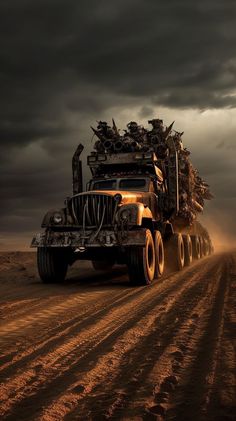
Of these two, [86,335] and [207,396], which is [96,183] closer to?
[86,335]

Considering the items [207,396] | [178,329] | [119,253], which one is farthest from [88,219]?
[207,396]

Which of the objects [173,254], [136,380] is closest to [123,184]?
[173,254]

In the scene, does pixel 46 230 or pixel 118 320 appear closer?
pixel 118 320

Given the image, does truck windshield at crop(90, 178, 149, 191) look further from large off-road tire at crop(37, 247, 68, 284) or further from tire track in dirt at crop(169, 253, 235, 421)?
tire track in dirt at crop(169, 253, 235, 421)

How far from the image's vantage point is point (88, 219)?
1071cm

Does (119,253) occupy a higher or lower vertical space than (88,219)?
lower

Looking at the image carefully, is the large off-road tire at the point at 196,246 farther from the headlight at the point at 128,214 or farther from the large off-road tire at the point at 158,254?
the headlight at the point at 128,214

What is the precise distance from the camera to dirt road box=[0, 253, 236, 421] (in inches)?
119

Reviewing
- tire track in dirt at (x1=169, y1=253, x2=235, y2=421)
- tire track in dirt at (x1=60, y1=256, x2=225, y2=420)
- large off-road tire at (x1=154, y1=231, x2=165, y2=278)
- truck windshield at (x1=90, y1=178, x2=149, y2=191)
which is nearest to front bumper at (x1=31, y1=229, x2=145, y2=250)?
large off-road tire at (x1=154, y1=231, x2=165, y2=278)

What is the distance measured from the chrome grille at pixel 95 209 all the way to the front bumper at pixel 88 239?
1.09 ft

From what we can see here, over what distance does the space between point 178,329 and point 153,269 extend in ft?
18.0

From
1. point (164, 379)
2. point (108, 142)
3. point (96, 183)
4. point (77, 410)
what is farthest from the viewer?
point (108, 142)

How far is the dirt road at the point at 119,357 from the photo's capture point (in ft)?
9.90

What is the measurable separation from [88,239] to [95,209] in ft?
2.51
